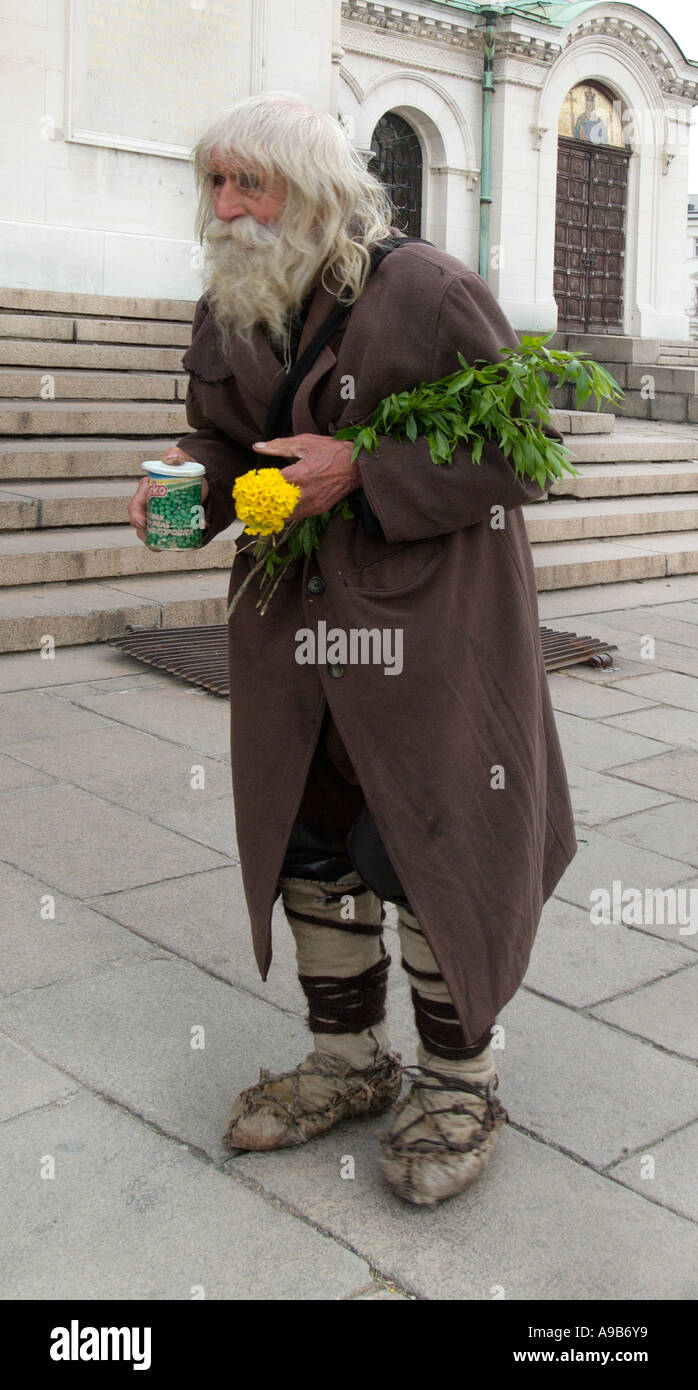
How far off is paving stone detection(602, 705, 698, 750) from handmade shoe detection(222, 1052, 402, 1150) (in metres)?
3.07

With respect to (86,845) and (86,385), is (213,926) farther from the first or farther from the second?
(86,385)

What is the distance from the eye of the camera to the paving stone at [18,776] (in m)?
4.48

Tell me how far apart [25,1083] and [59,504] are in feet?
16.3

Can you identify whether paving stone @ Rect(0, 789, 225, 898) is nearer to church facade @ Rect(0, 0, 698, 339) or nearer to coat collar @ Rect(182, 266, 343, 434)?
coat collar @ Rect(182, 266, 343, 434)

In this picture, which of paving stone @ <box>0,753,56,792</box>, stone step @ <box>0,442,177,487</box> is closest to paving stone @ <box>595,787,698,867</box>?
paving stone @ <box>0,753,56,792</box>

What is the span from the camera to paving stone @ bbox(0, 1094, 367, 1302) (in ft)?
7.04

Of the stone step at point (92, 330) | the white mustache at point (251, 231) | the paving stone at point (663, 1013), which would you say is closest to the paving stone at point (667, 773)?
the paving stone at point (663, 1013)

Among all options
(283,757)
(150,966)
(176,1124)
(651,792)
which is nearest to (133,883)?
(150,966)

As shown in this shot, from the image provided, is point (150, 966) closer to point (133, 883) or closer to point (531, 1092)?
point (133, 883)

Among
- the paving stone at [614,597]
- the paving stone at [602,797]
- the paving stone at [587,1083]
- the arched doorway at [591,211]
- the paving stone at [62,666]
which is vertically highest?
the arched doorway at [591,211]

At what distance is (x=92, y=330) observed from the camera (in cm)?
1002

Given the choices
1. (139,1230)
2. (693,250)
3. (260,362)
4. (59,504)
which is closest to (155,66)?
(59,504)

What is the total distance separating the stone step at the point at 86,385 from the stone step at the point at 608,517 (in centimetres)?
254

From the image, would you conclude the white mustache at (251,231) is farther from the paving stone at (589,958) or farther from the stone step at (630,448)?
the stone step at (630,448)
